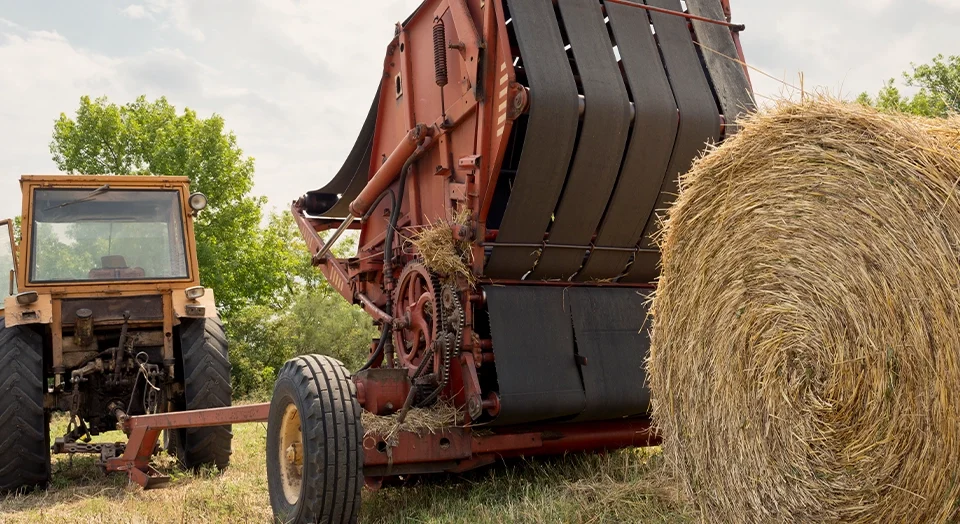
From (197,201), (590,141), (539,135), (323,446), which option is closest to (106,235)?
(197,201)

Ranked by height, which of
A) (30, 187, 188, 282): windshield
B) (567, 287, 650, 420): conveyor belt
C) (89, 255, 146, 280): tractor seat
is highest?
(30, 187, 188, 282): windshield

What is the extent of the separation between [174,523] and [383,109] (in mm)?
3235

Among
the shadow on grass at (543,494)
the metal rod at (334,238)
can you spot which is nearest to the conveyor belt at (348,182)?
the metal rod at (334,238)

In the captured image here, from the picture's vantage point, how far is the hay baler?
4754 mm

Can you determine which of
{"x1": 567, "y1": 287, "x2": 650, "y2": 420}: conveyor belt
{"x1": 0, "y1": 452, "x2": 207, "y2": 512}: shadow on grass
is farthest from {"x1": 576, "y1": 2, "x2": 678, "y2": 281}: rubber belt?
{"x1": 0, "y1": 452, "x2": 207, "y2": 512}: shadow on grass

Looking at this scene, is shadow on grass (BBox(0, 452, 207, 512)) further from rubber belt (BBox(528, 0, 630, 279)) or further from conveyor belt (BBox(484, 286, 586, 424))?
rubber belt (BBox(528, 0, 630, 279))

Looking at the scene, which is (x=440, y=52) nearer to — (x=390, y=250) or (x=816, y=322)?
(x=390, y=250)

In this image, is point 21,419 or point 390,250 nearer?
point 390,250

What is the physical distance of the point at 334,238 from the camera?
7.00m

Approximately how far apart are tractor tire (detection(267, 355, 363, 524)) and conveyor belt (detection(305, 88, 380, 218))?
2653mm

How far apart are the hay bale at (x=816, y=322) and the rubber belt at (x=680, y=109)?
1595mm

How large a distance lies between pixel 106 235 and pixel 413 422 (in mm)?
4086

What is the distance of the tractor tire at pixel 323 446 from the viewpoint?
14.3 feet

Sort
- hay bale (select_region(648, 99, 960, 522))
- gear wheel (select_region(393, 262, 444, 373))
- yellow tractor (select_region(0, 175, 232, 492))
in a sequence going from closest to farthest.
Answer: hay bale (select_region(648, 99, 960, 522)), gear wheel (select_region(393, 262, 444, 373)), yellow tractor (select_region(0, 175, 232, 492))
